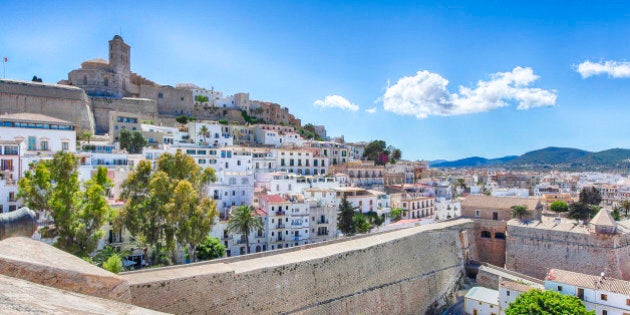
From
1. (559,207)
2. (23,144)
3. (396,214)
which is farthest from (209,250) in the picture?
(559,207)

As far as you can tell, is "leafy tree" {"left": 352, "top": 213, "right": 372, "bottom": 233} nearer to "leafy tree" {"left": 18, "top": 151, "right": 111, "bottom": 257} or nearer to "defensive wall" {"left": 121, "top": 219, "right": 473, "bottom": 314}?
"defensive wall" {"left": 121, "top": 219, "right": 473, "bottom": 314}

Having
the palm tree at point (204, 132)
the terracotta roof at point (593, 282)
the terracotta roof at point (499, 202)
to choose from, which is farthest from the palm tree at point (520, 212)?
the palm tree at point (204, 132)

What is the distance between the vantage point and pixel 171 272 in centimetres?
1041

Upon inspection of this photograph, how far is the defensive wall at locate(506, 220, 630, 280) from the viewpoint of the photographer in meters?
20.7

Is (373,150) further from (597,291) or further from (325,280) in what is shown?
(325,280)

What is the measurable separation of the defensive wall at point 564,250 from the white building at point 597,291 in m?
4.13

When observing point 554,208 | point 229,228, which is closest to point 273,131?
point 229,228

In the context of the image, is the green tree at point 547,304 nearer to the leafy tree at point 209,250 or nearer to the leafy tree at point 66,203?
the leafy tree at point 209,250

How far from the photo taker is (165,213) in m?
17.0

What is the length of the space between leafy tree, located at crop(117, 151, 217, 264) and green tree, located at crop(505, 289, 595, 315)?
44.9 ft

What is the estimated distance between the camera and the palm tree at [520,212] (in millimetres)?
25719

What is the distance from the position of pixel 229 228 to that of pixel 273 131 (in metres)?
26.2

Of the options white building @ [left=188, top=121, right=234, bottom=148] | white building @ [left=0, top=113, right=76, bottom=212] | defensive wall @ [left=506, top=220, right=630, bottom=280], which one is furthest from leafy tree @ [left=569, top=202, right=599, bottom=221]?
white building @ [left=0, top=113, right=76, bottom=212]

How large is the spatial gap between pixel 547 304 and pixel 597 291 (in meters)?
3.44
